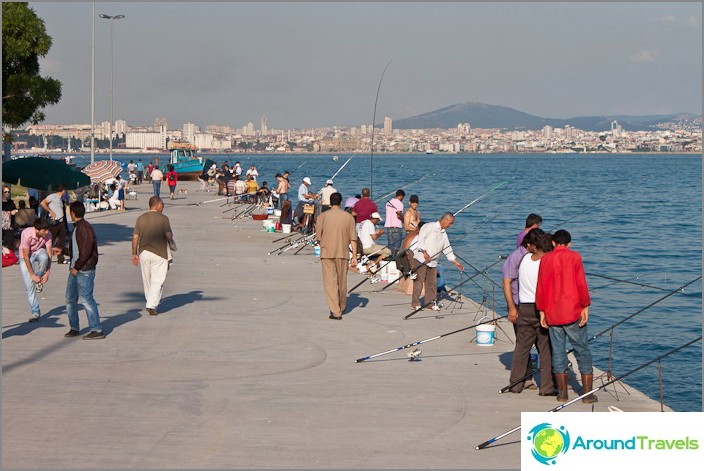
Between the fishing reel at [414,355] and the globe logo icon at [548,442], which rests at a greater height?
the globe logo icon at [548,442]

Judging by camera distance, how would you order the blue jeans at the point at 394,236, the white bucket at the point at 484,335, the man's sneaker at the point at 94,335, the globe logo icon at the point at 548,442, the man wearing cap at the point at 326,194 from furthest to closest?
the man wearing cap at the point at 326,194
the blue jeans at the point at 394,236
the white bucket at the point at 484,335
the man's sneaker at the point at 94,335
the globe logo icon at the point at 548,442

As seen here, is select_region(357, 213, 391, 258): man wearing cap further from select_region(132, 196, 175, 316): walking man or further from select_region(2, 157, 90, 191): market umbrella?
select_region(2, 157, 90, 191): market umbrella

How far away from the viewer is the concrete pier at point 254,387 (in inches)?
303

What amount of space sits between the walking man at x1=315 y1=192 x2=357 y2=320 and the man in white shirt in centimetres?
89

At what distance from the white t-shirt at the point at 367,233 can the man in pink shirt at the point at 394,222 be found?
28 cm

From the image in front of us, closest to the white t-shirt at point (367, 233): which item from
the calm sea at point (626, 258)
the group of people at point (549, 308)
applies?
the calm sea at point (626, 258)

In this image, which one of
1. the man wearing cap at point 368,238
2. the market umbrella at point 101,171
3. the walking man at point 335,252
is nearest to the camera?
the walking man at point 335,252

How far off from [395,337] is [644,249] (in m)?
26.2

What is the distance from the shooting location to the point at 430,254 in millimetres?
13625

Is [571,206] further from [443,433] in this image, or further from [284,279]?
[443,433]

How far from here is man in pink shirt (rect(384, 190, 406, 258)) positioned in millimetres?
18797

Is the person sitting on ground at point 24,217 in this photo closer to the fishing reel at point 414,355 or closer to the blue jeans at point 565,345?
the fishing reel at point 414,355

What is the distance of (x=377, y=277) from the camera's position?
56.8 feet

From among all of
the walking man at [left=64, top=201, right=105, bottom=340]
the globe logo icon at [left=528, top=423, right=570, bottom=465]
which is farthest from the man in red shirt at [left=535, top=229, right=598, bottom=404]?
the walking man at [left=64, top=201, right=105, bottom=340]
